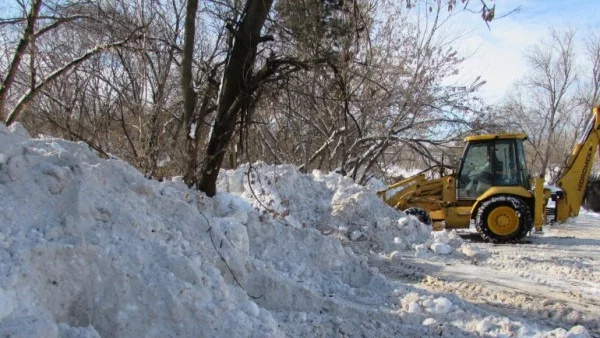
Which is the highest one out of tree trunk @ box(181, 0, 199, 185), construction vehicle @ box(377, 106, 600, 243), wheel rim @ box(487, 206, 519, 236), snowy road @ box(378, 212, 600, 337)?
tree trunk @ box(181, 0, 199, 185)

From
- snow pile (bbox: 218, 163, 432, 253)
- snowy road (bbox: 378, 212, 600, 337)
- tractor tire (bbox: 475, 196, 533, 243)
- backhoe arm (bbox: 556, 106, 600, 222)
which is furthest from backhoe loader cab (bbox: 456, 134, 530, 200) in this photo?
snow pile (bbox: 218, 163, 432, 253)

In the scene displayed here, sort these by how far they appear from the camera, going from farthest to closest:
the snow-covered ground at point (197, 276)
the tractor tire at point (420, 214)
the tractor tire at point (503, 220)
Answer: the tractor tire at point (420, 214) < the tractor tire at point (503, 220) < the snow-covered ground at point (197, 276)

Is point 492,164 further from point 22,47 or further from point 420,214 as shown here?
point 22,47

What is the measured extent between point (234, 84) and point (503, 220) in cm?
709

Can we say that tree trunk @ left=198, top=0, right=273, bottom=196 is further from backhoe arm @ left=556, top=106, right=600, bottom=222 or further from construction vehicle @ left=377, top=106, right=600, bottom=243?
backhoe arm @ left=556, top=106, right=600, bottom=222

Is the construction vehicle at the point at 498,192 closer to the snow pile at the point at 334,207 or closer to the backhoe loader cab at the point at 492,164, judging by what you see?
the backhoe loader cab at the point at 492,164

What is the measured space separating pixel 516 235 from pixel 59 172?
957cm

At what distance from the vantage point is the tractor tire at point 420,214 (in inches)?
453

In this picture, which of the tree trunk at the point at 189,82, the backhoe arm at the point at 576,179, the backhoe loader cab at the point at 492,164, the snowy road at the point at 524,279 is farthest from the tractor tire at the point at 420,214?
the tree trunk at the point at 189,82

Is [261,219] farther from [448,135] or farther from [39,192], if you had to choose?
[448,135]

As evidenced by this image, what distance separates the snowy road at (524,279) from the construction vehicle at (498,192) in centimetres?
72

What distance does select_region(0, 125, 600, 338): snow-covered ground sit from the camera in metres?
3.09

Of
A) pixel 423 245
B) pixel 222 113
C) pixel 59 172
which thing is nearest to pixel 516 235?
pixel 423 245

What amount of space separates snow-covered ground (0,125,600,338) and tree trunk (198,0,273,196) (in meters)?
0.39
